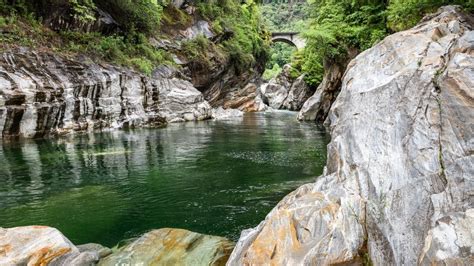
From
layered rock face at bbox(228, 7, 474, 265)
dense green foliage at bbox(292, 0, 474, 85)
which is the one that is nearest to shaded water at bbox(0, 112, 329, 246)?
layered rock face at bbox(228, 7, 474, 265)

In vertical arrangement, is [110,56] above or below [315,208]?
above

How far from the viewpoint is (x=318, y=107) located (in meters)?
32.3

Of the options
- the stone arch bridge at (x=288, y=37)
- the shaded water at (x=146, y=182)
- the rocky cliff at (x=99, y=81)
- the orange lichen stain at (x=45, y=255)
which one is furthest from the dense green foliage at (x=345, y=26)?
the stone arch bridge at (x=288, y=37)

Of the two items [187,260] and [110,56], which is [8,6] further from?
[187,260]

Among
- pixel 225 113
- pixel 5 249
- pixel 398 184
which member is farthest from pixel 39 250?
pixel 225 113

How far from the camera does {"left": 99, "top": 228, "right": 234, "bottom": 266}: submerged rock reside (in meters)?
6.56

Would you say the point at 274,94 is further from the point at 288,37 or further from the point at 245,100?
the point at 288,37

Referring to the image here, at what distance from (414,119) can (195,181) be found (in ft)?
25.9

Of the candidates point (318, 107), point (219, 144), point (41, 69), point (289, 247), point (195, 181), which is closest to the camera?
point (289, 247)

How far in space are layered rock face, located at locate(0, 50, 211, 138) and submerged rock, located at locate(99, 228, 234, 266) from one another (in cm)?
1628

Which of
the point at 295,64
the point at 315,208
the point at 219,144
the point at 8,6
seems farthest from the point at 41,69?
the point at 295,64

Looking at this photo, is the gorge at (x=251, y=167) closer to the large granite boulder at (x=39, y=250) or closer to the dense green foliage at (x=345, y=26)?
the large granite boulder at (x=39, y=250)

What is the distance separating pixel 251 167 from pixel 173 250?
7553 mm

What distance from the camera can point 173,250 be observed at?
6883mm
